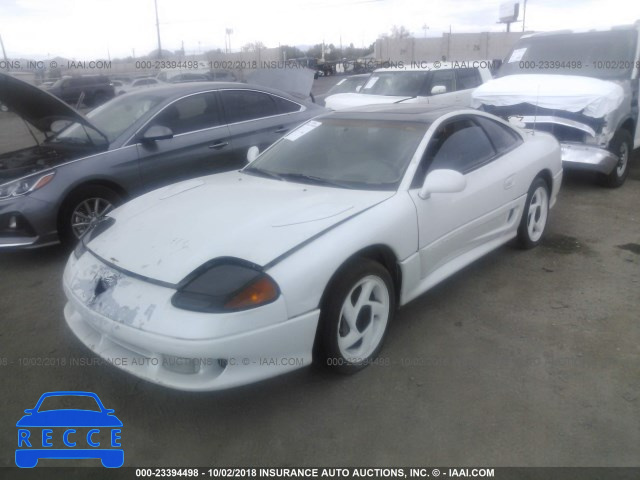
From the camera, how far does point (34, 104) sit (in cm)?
452

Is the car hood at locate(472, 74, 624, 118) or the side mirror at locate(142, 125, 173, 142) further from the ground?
the car hood at locate(472, 74, 624, 118)

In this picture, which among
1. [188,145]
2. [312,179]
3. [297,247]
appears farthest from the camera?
[188,145]

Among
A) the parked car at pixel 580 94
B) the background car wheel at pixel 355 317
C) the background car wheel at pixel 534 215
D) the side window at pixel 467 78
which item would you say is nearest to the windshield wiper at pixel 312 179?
the background car wheel at pixel 355 317

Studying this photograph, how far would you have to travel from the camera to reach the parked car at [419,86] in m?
8.97

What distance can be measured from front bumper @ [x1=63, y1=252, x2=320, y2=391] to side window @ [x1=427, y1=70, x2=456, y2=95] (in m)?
7.58

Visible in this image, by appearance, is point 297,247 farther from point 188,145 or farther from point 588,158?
point 588,158

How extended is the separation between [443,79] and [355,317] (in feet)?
25.1

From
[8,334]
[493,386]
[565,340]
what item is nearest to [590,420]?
[493,386]

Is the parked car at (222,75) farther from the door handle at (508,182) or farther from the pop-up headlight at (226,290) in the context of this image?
the pop-up headlight at (226,290)

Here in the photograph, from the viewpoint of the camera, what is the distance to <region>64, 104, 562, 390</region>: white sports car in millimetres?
2307

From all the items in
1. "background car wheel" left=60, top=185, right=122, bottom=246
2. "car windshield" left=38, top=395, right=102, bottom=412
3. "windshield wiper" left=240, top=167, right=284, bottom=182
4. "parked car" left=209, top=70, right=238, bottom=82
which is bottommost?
"car windshield" left=38, top=395, right=102, bottom=412

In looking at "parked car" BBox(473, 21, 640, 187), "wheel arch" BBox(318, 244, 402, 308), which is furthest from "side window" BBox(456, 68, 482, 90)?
"wheel arch" BBox(318, 244, 402, 308)

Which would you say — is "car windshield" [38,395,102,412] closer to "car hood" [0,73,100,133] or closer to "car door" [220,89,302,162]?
"car hood" [0,73,100,133]

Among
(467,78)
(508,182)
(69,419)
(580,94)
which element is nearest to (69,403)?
(69,419)
